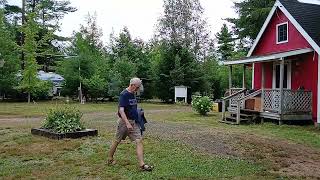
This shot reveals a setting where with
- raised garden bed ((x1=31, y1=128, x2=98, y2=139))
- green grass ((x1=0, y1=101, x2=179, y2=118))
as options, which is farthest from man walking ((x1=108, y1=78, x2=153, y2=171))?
green grass ((x1=0, y1=101, x2=179, y2=118))

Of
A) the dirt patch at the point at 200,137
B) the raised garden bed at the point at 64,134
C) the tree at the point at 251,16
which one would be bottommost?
the dirt patch at the point at 200,137

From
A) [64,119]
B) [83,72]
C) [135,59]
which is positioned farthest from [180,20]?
[64,119]

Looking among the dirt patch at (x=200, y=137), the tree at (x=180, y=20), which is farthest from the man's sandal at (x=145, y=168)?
the tree at (x=180, y=20)

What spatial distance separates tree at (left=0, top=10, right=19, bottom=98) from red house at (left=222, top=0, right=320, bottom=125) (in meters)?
20.1

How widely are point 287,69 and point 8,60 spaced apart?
75.4 ft

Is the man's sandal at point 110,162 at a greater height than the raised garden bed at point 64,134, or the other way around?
the raised garden bed at point 64,134

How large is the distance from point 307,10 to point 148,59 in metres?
20.1

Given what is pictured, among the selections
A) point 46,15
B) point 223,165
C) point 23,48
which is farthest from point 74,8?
point 223,165

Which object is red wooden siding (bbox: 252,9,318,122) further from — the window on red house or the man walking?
the man walking

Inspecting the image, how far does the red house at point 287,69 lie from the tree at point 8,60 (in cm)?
2012

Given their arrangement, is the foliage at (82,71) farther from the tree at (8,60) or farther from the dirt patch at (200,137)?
the dirt patch at (200,137)

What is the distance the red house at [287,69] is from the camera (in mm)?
16219

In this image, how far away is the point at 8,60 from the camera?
3306 cm

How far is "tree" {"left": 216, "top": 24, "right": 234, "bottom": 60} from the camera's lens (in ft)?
170
